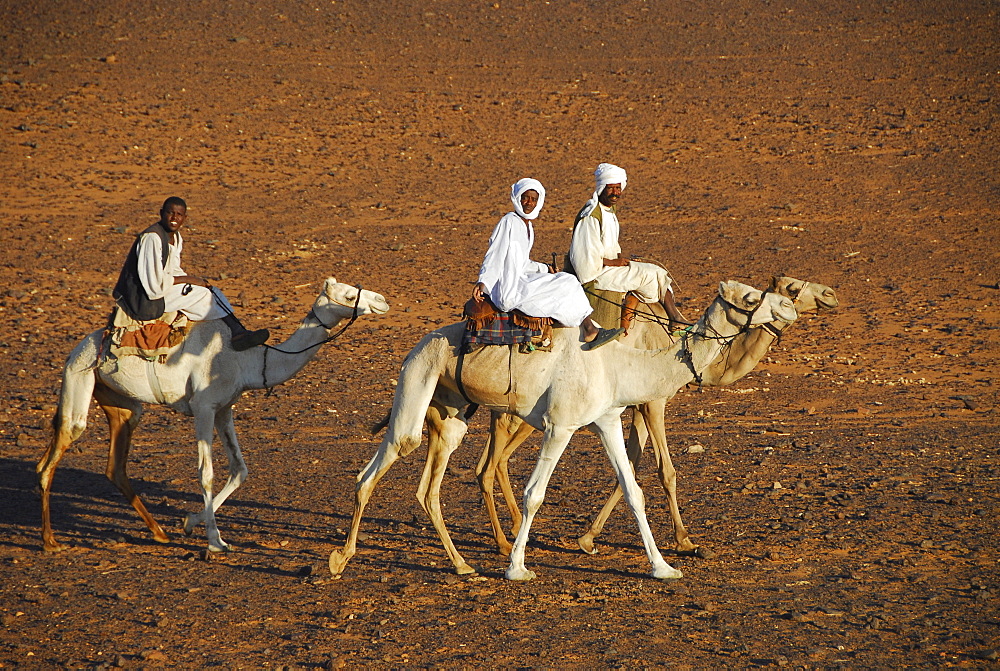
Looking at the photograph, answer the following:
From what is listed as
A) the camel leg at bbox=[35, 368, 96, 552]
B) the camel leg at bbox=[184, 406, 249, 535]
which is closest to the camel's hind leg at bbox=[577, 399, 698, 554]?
the camel leg at bbox=[184, 406, 249, 535]

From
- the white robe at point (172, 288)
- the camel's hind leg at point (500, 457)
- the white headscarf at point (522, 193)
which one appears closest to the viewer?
the white headscarf at point (522, 193)

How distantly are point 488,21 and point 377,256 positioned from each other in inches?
638

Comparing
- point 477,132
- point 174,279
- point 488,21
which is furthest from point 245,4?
point 174,279

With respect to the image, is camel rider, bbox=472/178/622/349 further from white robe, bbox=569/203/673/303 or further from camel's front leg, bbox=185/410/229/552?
camel's front leg, bbox=185/410/229/552

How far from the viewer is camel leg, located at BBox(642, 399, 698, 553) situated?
8.77 meters

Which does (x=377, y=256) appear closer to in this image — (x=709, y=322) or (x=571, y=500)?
(x=571, y=500)

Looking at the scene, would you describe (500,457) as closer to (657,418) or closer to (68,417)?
(657,418)

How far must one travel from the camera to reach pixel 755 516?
9570 mm

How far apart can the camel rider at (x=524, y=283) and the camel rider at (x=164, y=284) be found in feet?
7.29

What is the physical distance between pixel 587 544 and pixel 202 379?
3253 mm

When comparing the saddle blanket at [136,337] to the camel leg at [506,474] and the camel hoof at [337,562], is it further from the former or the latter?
the camel leg at [506,474]

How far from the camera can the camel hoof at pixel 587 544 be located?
884cm

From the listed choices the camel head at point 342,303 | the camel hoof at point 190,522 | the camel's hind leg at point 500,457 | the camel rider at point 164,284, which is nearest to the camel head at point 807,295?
the camel's hind leg at point 500,457

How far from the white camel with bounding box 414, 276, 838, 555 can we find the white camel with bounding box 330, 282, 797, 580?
0.82ft
